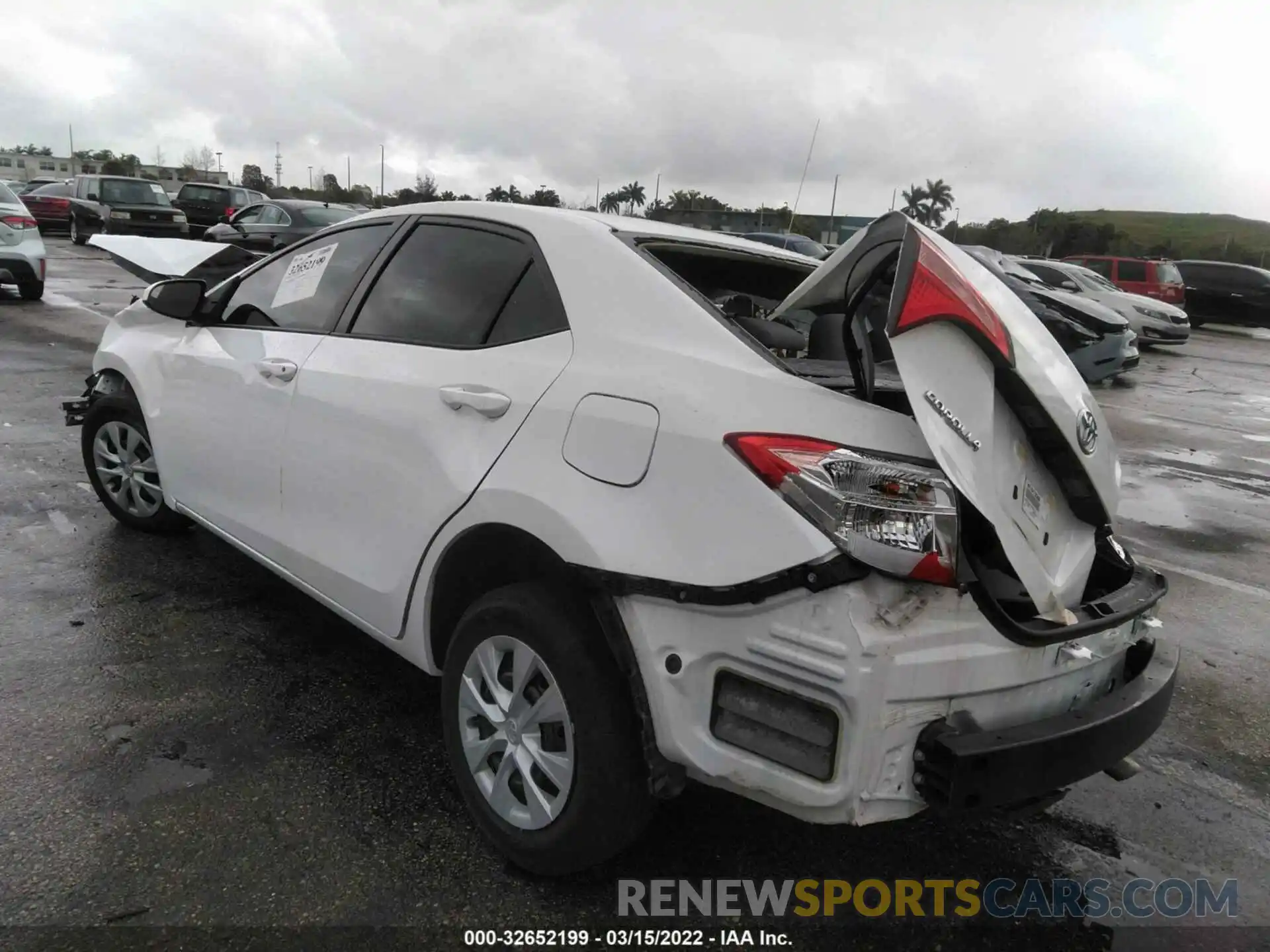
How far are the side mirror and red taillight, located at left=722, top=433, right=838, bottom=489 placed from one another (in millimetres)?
2724

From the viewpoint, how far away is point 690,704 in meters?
1.91

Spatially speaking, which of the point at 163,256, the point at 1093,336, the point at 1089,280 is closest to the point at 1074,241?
the point at 1089,280

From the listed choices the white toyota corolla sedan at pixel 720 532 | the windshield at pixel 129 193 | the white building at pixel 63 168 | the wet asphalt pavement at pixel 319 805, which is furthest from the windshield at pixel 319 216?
the white building at pixel 63 168

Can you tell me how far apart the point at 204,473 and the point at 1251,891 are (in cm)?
365

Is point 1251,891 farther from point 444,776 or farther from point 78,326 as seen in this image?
point 78,326

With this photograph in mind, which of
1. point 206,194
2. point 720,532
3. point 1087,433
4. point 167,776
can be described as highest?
point 206,194

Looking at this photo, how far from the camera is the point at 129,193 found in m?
20.8

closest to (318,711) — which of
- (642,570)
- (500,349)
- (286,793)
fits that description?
(286,793)

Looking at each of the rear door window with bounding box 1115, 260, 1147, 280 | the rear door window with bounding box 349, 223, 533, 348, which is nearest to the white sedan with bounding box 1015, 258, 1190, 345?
the rear door window with bounding box 1115, 260, 1147, 280

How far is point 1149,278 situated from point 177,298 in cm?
2308

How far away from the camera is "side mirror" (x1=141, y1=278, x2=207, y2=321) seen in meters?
3.65

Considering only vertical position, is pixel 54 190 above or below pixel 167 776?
above

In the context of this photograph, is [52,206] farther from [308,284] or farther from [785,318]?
[785,318]

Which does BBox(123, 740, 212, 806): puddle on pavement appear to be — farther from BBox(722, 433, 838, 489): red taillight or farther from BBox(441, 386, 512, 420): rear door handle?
BBox(722, 433, 838, 489): red taillight
